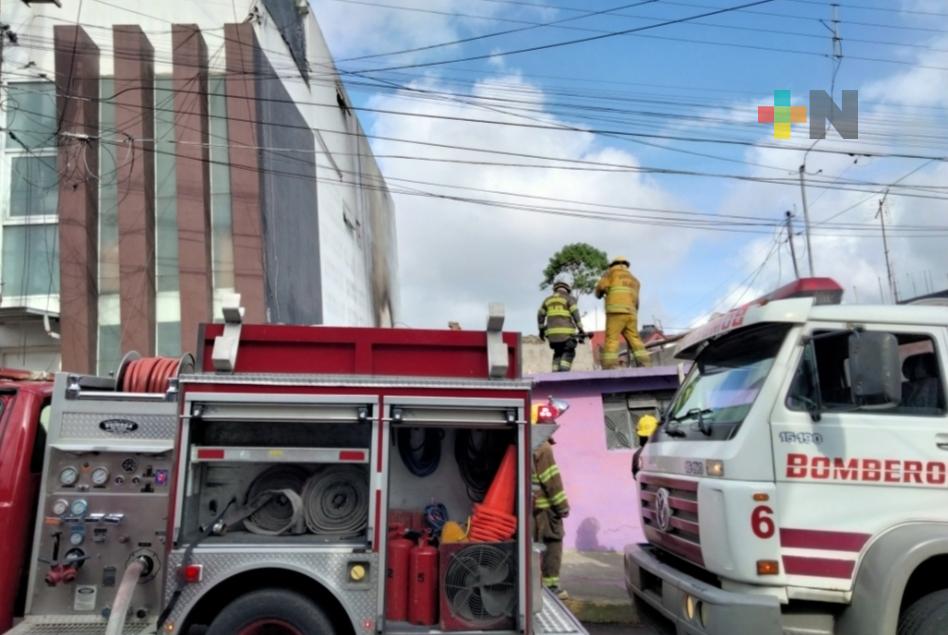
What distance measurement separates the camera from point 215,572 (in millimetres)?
3738

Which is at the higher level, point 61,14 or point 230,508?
point 61,14

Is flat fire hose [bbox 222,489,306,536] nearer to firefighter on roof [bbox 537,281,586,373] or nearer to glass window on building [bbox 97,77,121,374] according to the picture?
firefighter on roof [bbox 537,281,586,373]

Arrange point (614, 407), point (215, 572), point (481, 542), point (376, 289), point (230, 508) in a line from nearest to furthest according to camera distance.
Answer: point (215, 572), point (481, 542), point (230, 508), point (614, 407), point (376, 289)

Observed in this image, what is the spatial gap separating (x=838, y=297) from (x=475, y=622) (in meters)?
2.90

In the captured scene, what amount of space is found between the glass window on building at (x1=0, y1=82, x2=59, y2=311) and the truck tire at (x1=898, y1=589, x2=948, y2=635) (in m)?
12.7

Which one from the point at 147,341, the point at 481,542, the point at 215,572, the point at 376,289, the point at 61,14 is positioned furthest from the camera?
the point at 376,289

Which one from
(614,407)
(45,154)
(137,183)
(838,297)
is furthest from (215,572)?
(45,154)

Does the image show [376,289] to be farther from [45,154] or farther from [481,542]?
[481,542]

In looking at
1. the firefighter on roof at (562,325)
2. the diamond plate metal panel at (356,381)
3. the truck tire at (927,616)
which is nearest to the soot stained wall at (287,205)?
the firefighter on roof at (562,325)

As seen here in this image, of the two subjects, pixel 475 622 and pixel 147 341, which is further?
pixel 147 341

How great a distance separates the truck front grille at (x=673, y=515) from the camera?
3980mm

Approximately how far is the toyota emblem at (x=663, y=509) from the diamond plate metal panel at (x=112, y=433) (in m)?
3.13

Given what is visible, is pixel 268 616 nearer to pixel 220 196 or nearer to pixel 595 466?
pixel 595 466

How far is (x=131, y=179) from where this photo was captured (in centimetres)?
1225
